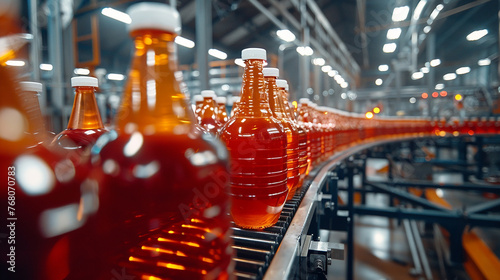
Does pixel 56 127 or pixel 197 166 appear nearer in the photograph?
pixel 197 166

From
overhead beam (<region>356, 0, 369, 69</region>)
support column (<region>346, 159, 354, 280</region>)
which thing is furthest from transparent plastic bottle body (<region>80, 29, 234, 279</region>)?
overhead beam (<region>356, 0, 369, 69</region>)

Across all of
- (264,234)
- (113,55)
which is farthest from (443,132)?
(113,55)

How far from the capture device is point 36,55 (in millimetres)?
2646

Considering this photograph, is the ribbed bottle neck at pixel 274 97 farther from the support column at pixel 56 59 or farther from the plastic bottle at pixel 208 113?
the support column at pixel 56 59

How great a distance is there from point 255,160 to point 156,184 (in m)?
0.38

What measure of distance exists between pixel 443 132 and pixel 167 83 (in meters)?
7.49

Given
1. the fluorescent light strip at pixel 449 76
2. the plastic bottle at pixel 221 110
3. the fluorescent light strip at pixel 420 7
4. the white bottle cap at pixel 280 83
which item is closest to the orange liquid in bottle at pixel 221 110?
the plastic bottle at pixel 221 110

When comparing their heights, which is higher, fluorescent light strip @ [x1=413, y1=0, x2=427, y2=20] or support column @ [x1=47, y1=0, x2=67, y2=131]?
fluorescent light strip @ [x1=413, y1=0, x2=427, y2=20]

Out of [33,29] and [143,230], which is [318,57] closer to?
[33,29]

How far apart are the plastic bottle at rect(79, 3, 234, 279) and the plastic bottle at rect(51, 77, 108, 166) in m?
0.23

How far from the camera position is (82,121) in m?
0.67

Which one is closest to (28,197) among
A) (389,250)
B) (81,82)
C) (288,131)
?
(81,82)

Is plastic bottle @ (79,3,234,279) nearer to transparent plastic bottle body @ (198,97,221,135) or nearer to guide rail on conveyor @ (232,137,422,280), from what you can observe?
guide rail on conveyor @ (232,137,422,280)

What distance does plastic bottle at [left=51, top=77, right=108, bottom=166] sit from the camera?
0.64 meters
